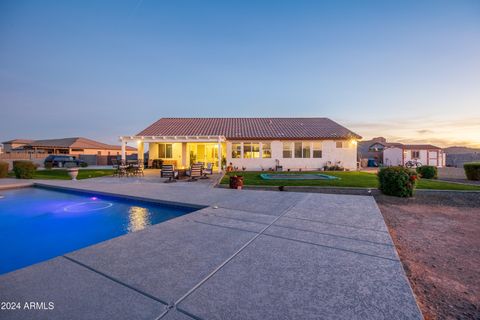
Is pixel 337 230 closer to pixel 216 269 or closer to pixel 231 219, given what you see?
pixel 231 219

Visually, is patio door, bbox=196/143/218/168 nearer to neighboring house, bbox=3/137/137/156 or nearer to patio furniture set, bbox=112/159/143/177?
patio furniture set, bbox=112/159/143/177

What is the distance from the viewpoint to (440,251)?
3916 millimetres

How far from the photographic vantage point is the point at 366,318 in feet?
6.16

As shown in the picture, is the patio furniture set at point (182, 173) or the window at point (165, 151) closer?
the patio furniture set at point (182, 173)

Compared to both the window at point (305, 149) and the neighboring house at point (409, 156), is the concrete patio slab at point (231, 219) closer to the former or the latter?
the window at point (305, 149)

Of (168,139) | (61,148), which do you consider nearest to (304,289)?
(168,139)

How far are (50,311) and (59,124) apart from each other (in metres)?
61.3

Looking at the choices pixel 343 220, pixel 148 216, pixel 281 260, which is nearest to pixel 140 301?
pixel 281 260

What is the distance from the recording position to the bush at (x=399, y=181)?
28.3 feet

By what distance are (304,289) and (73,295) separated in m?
2.49

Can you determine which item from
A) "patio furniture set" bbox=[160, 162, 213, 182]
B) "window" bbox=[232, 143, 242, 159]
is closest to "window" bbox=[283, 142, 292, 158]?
"window" bbox=[232, 143, 242, 159]

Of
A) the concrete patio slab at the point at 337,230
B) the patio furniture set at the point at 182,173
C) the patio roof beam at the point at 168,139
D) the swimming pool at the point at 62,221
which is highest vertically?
the patio roof beam at the point at 168,139

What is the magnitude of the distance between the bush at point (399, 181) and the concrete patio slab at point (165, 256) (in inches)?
316

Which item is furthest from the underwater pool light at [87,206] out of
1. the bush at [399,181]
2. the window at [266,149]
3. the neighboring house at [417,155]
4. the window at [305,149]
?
the neighboring house at [417,155]
